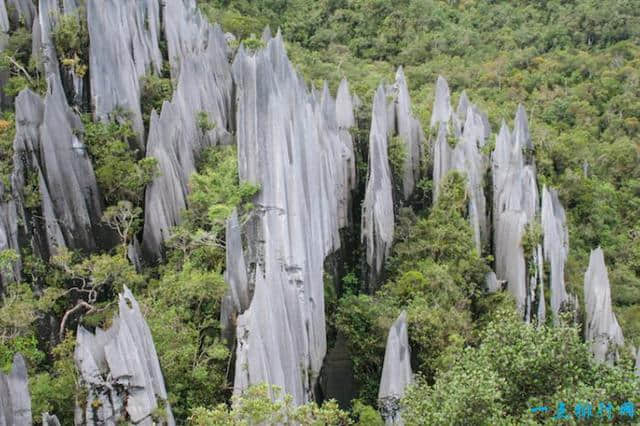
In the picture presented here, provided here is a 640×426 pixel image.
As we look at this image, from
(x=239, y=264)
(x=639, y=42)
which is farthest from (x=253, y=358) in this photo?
(x=639, y=42)

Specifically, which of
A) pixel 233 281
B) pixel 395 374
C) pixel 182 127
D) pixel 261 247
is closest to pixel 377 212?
pixel 261 247

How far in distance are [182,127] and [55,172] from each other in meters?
4.04

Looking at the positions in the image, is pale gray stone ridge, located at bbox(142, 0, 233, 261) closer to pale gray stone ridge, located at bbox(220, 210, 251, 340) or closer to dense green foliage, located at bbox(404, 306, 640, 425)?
pale gray stone ridge, located at bbox(220, 210, 251, 340)

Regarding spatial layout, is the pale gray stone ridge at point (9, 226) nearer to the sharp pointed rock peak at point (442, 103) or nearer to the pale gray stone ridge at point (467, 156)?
the pale gray stone ridge at point (467, 156)

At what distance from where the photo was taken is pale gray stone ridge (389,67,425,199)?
23.4m

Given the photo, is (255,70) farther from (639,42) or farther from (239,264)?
(639,42)

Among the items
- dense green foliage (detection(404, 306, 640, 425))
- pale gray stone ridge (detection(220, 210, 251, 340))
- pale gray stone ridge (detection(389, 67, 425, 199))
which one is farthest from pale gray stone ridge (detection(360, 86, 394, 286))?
dense green foliage (detection(404, 306, 640, 425))

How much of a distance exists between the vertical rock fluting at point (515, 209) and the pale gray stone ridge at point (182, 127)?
10410mm

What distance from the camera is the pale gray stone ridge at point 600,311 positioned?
2070 centimetres

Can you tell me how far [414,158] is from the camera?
944 inches

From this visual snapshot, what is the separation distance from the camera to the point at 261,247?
51.4ft

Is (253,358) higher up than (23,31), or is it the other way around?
(23,31)

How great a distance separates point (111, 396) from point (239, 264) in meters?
4.58

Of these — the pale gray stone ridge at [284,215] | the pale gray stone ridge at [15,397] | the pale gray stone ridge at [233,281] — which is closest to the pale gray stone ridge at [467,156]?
the pale gray stone ridge at [284,215]
